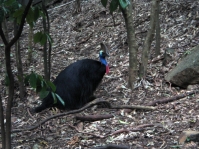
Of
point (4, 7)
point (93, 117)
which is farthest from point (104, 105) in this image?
point (4, 7)

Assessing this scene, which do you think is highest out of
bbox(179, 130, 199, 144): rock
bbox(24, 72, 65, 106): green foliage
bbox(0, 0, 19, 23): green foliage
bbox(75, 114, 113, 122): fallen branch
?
bbox(0, 0, 19, 23): green foliage

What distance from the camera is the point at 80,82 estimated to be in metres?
5.86

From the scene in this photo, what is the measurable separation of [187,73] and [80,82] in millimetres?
1774

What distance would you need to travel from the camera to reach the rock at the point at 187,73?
5.28 meters

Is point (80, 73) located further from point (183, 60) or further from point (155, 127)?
point (155, 127)

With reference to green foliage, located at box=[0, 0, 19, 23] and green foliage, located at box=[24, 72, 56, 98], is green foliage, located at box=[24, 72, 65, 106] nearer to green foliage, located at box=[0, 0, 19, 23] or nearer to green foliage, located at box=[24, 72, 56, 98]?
green foliage, located at box=[24, 72, 56, 98]

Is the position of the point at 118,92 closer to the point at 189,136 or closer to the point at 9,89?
the point at 189,136

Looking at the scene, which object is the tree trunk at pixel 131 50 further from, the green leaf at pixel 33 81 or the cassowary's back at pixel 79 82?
the green leaf at pixel 33 81

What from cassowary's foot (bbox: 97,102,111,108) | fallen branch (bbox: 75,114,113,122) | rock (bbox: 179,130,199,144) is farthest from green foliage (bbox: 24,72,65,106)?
cassowary's foot (bbox: 97,102,111,108)

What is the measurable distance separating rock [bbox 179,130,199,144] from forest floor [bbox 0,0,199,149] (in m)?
0.06

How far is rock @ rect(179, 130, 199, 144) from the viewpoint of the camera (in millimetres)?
3594

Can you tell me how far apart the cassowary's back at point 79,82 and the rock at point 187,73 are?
1.21 metres

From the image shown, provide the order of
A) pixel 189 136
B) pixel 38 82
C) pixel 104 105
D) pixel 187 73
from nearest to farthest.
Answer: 1. pixel 38 82
2. pixel 189 136
3. pixel 104 105
4. pixel 187 73

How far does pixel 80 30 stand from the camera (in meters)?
9.88
